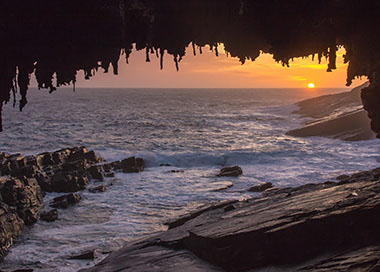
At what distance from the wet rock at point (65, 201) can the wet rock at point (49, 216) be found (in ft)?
3.90

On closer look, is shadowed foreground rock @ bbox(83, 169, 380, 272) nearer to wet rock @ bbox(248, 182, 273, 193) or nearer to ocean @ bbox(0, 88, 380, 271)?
ocean @ bbox(0, 88, 380, 271)

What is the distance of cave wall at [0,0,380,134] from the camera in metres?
5.32

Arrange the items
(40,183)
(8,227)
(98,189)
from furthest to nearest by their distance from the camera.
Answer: (98,189), (40,183), (8,227)

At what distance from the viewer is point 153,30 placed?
6.10 meters

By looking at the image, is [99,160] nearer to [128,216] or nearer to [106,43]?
[128,216]

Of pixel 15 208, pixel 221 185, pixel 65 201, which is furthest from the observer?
pixel 221 185

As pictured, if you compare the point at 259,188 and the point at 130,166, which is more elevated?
the point at 130,166

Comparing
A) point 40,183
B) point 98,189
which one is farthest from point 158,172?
point 40,183

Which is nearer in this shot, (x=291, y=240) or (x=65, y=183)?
(x=291, y=240)

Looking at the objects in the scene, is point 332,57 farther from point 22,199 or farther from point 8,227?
point 22,199

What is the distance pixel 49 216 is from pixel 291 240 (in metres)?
12.0

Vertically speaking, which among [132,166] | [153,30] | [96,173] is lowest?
[132,166]

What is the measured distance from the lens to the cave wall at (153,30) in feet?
17.5

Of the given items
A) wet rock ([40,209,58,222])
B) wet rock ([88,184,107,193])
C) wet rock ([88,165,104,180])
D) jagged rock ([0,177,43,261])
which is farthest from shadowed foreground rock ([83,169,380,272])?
wet rock ([88,165,104,180])
